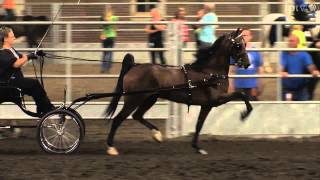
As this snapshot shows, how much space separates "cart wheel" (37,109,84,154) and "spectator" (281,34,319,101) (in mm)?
4064

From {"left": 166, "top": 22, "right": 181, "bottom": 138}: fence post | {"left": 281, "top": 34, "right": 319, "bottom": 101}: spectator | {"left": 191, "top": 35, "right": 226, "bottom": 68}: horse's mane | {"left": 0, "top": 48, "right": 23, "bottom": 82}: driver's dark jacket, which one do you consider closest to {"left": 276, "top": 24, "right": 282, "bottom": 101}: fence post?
{"left": 281, "top": 34, "right": 319, "bottom": 101}: spectator

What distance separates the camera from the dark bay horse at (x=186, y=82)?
32.4 feet

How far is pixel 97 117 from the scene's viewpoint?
38.4 ft

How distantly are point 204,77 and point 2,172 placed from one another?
344 centimetres

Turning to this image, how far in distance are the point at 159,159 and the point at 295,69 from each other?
12.9 ft

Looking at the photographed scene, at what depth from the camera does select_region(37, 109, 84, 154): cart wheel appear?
9625 millimetres

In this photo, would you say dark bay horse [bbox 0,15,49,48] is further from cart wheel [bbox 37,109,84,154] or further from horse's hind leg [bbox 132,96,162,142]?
horse's hind leg [bbox 132,96,162,142]

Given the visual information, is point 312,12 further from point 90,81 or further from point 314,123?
point 90,81

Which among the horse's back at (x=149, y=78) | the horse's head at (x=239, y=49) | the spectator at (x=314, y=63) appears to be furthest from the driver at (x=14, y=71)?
the spectator at (x=314, y=63)

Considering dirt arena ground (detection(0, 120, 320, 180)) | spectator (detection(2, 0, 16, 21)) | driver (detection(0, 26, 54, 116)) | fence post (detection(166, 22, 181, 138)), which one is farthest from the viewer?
spectator (detection(2, 0, 16, 21))

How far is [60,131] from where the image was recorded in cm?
975

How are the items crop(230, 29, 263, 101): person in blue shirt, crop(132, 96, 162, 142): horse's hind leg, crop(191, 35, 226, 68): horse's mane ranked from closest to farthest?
crop(191, 35, 226, 68): horse's mane, crop(132, 96, 162, 142): horse's hind leg, crop(230, 29, 263, 101): person in blue shirt

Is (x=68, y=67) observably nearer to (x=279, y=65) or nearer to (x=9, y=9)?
(x=279, y=65)

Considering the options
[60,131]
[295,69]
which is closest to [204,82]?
[60,131]
